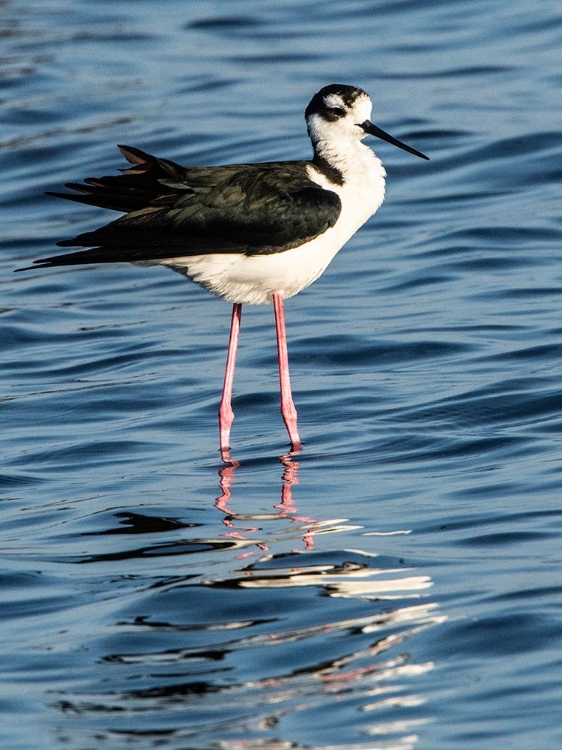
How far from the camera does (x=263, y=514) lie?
25.7ft

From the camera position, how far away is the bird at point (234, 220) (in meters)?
8.72

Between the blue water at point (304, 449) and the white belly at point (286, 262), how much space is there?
0.94 metres

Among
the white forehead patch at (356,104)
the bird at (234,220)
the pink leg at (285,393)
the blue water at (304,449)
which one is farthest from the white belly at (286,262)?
the blue water at (304,449)

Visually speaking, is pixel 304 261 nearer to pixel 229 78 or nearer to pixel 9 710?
pixel 9 710

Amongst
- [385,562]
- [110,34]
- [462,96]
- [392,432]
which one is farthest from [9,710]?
[110,34]

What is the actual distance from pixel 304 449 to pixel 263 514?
4.34 feet

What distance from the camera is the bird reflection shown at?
24.4 ft

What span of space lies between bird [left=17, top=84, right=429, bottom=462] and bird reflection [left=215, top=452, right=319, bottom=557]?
48 centimetres

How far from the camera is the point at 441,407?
956 centimetres

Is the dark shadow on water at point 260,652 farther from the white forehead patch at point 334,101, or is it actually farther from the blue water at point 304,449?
the white forehead patch at point 334,101

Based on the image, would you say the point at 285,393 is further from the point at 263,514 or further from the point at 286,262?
the point at 263,514

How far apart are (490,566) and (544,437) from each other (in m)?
2.14

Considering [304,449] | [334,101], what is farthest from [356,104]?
[304,449]

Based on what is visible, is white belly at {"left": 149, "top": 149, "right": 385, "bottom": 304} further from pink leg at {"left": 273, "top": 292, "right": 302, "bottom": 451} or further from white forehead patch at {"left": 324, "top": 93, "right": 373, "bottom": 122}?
white forehead patch at {"left": 324, "top": 93, "right": 373, "bottom": 122}
